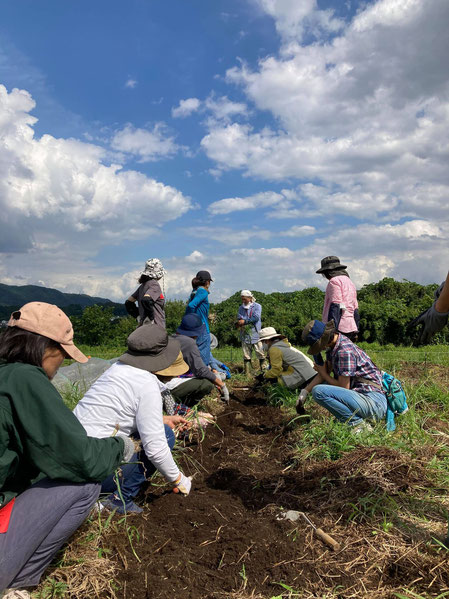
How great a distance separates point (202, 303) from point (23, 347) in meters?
4.22

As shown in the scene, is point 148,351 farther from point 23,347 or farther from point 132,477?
point 23,347

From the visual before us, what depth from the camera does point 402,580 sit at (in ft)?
7.11

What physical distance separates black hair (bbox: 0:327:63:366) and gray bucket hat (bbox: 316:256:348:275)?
4.00 metres

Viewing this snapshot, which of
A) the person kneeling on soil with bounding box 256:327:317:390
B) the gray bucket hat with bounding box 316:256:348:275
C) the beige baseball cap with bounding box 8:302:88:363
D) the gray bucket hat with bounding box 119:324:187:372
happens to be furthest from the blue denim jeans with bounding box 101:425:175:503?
the gray bucket hat with bounding box 316:256:348:275

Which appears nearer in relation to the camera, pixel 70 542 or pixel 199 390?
pixel 70 542

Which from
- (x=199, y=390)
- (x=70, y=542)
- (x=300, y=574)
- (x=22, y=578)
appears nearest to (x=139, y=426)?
(x=70, y=542)

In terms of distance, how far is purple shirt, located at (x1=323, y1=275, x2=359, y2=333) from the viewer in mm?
5219

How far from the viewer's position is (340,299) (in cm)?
523

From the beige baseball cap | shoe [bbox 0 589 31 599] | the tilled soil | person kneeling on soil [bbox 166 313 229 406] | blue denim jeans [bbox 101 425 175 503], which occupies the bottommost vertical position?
the tilled soil

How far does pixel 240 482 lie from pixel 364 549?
1211 mm

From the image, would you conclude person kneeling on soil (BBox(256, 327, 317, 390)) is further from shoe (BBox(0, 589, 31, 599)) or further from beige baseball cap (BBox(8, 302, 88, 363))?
shoe (BBox(0, 589, 31, 599))

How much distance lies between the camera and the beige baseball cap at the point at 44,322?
2.05m

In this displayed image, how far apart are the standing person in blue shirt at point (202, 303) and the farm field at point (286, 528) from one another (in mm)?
1979

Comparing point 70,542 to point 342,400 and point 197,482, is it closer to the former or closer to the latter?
point 197,482
